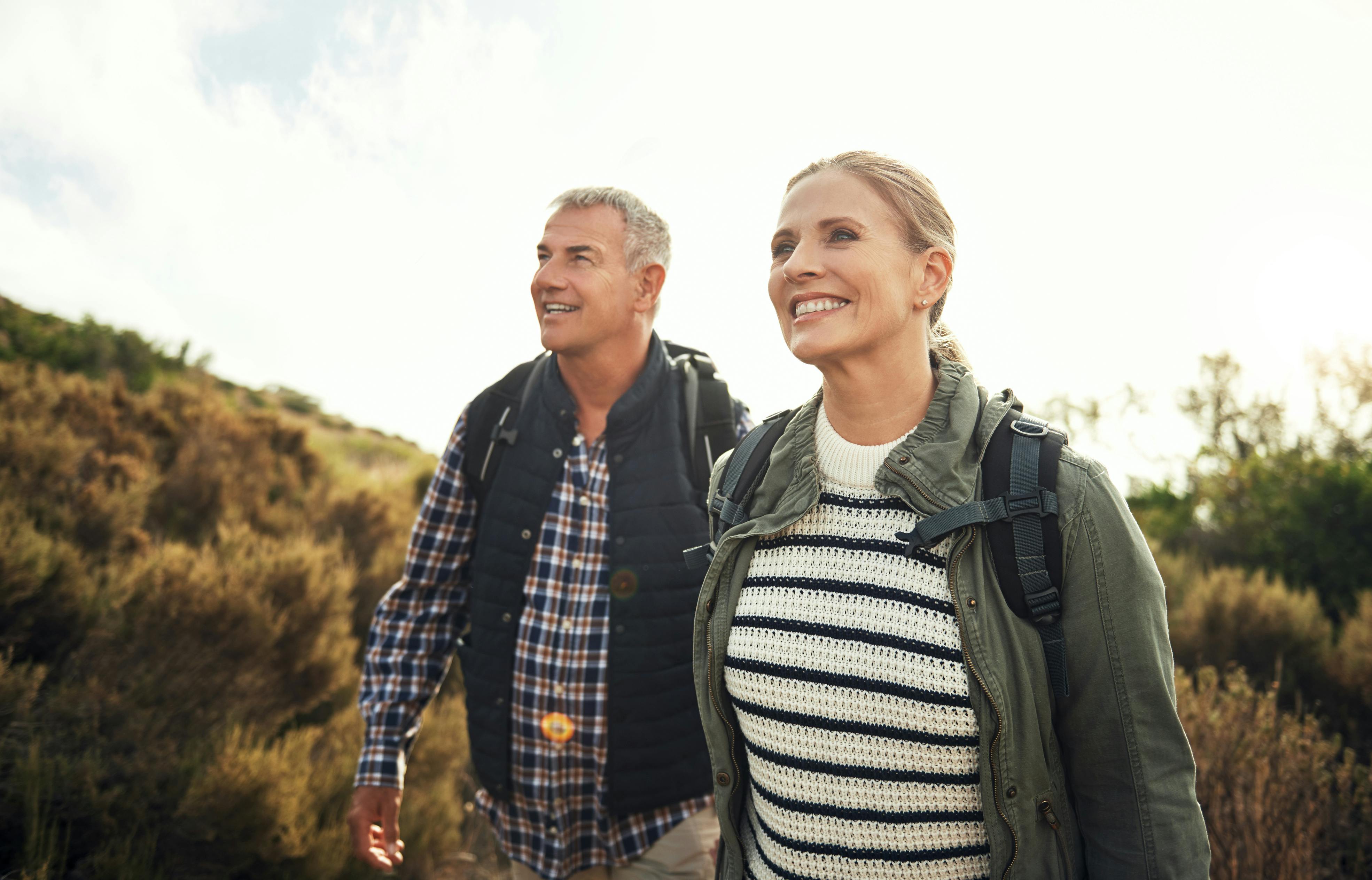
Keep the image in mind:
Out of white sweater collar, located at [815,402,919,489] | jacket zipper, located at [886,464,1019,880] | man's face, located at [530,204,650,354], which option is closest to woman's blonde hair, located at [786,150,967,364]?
white sweater collar, located at [815,402,919,489]

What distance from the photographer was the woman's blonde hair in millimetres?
1629

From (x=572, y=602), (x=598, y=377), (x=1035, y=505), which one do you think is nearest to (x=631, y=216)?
(x=598, y=377)

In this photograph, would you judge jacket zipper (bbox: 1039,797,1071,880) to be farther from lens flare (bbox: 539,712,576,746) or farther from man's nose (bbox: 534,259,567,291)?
man's nose (bbox: 534,259,567,291)

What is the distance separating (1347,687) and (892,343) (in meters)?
6.01

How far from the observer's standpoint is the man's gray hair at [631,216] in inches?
107

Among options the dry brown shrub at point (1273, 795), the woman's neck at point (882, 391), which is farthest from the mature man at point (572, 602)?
the dry brown shrub at point (1273, 795)

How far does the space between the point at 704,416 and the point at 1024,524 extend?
1362 mm

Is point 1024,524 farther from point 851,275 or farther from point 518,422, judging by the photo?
point 518,422

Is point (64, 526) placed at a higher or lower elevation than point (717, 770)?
higher

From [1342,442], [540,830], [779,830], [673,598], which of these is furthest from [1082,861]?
[1342,442]

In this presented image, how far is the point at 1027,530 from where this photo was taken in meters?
1.35

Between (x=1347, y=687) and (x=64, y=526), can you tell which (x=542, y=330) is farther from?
(x=1347, y=687)

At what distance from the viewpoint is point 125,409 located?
8641 mm

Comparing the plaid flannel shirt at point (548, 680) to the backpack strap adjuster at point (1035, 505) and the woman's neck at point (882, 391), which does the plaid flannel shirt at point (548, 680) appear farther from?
the backpack strap adjuster at point (1035, 505)
